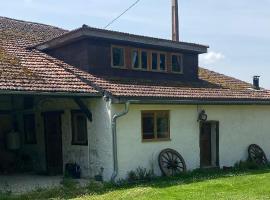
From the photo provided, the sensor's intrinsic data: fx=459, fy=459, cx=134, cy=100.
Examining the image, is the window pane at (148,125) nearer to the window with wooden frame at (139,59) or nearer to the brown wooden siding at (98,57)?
the brown wooden siding at (98,57)

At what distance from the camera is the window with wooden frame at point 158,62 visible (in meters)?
17.9

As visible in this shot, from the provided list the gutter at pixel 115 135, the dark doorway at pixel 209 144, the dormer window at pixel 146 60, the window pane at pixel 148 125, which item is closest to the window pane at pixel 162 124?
the window pane at pixel 148 125

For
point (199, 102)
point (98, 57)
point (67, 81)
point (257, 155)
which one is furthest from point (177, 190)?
point (257, 155)

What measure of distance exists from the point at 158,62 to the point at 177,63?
3.84 ft

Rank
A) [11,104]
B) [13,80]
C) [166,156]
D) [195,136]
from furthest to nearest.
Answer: [11,104] < [195,136] < [166,156] < [13,80]

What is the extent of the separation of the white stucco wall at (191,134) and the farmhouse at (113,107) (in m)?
0.04

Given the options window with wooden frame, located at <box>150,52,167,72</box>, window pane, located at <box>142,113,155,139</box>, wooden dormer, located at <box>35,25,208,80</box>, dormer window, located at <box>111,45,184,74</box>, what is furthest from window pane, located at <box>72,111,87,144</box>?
window with wooden frame, located at <box>150,52,167,72</box>

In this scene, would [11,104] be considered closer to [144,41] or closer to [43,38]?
[43,38]

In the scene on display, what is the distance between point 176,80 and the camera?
18.6 m

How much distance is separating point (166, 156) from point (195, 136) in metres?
1.78

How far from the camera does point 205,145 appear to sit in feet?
58.0

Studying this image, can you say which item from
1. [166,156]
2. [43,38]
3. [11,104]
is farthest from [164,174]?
[43,38]

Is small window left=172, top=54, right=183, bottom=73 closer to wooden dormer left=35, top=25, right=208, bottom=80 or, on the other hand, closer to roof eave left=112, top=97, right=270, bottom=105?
wooden dormer left=35, top=25, right=208, bottom=80

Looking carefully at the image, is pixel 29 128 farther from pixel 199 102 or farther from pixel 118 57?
pixel 199 102
